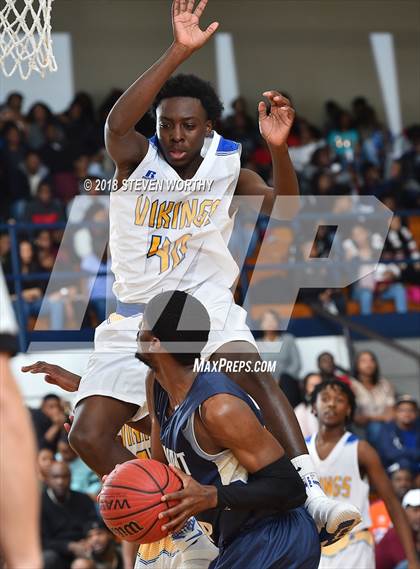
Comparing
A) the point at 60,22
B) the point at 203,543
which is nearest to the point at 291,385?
the point at 203,543

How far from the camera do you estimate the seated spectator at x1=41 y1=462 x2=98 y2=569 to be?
8641 millimetres

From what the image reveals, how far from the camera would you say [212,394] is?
432 cm

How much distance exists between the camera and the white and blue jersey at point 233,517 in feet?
14.4

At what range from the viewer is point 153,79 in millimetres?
4660

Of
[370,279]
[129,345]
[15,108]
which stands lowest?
[129,345]

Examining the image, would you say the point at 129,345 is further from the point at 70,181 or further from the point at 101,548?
the point at 70,181

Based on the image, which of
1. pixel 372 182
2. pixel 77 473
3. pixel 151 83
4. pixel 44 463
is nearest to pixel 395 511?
pixel 151 83

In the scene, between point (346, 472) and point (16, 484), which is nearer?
point (16, 484)

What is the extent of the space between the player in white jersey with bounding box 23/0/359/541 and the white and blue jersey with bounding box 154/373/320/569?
1.14 ft

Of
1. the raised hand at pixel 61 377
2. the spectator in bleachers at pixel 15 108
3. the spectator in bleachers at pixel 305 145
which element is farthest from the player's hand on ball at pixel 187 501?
the spectator in bleachers at pixel 305 145

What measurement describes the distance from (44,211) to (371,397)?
14.2 feet

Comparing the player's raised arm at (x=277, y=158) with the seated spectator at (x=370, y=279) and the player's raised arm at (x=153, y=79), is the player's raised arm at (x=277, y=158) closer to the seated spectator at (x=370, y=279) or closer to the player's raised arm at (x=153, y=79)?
the player's raised arm at (x=153, y=79)

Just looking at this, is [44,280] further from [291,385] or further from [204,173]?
[204,173]

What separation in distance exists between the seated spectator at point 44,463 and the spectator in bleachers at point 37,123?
5.99 meters
